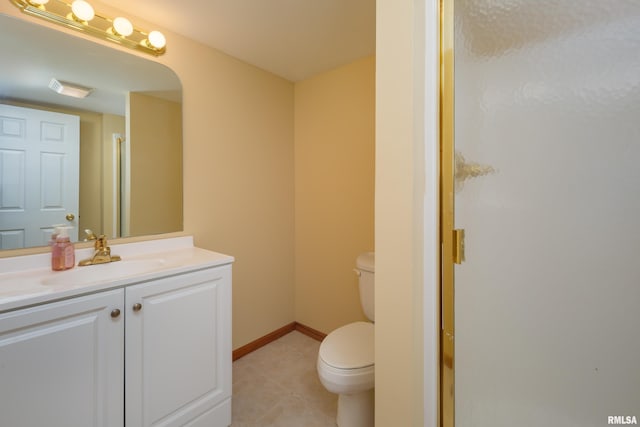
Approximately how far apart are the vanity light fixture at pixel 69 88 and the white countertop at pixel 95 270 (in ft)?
2.59

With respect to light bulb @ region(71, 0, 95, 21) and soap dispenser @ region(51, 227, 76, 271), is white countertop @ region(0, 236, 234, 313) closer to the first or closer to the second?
soap dispenser @ region(51, 227, 76, 271)

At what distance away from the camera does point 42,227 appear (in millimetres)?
1236

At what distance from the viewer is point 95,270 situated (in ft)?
4.14

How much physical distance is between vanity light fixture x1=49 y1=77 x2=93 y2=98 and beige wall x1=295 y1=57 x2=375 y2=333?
1.47 meters

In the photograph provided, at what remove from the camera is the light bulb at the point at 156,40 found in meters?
1.51

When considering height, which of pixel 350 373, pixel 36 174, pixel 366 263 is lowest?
pixel 350 373

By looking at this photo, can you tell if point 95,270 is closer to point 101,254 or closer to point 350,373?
point 101,254

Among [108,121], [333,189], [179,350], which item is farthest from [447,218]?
[108,121]

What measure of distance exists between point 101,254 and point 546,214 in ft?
6.31

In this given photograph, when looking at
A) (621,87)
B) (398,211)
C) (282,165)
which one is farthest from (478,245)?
(282,165)

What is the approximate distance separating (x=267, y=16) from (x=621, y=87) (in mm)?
1588

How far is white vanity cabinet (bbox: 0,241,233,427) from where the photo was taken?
33.8 inches

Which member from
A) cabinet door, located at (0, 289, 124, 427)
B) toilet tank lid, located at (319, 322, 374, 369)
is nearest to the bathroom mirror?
cabinet door, located at (0, 289, 124, 427)

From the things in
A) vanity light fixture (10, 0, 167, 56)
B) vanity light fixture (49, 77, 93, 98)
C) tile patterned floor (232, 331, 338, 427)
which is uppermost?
vanity light fixture (10, 0, 167, 56)
